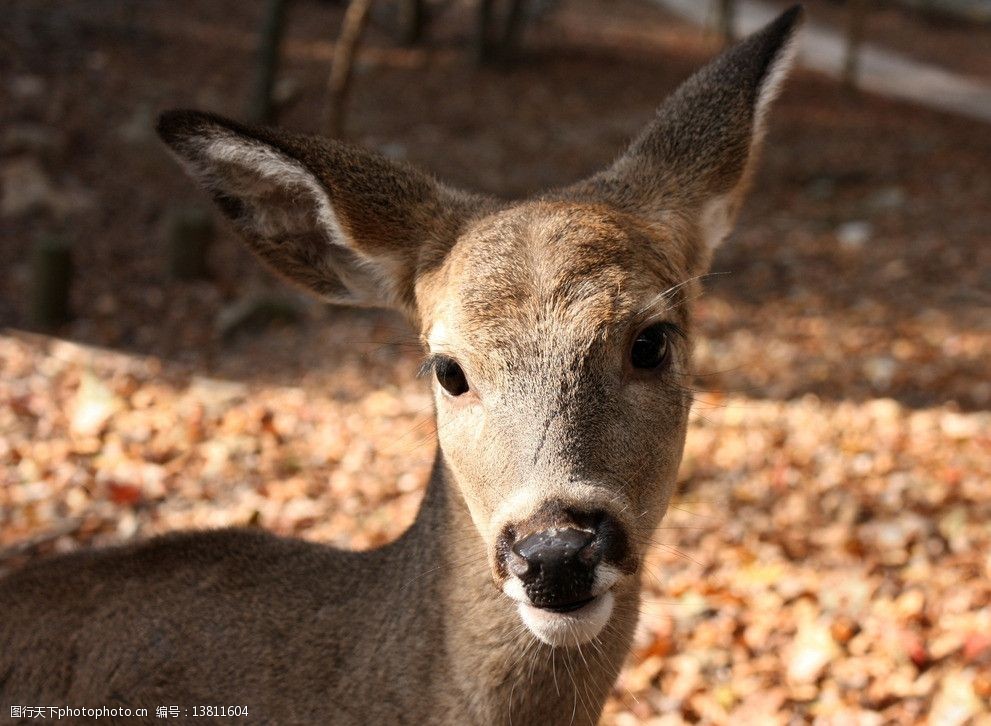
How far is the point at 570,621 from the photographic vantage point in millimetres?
2533

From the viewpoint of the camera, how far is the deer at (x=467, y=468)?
2736 mm

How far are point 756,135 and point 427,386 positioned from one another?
2888 millimetres

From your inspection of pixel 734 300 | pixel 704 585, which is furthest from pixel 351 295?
pixel 734 300

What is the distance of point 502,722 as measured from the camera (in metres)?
2.97

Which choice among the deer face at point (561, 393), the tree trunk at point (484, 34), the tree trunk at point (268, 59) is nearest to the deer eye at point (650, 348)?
the deer face at point (561, 393)

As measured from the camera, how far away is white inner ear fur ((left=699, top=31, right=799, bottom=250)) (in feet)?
11.5

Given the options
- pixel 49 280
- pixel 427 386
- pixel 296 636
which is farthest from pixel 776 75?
pixel 49 280

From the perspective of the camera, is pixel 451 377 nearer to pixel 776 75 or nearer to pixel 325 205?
pixel 325 205

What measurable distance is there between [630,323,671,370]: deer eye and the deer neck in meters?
0.62

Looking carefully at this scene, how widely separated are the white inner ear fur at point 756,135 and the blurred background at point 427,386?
0.58m

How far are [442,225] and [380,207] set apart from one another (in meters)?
0.19

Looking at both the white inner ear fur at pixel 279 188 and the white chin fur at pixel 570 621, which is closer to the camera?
the white chin fur at pixel 570 621

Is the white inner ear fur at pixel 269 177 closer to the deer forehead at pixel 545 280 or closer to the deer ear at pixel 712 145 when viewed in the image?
the deer forehead at pixel 545 280

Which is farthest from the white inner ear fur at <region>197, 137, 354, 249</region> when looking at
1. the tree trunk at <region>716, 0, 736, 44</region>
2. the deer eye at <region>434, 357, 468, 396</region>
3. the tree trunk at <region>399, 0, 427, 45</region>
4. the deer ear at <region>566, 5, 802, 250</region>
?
the tree trunk at <region>716, 0, 736, 44</region>
